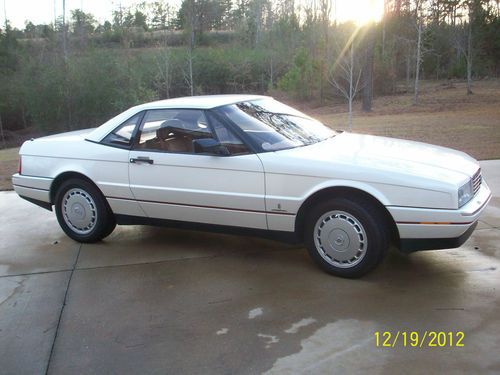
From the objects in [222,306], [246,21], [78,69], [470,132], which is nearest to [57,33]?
[78,69]

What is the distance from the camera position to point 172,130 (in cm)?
478

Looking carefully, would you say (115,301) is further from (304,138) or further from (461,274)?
(461,274)

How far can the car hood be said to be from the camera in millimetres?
3812

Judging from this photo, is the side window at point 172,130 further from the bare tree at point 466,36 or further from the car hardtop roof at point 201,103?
the bare tree at point 466,36

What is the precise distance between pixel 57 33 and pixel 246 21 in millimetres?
19412

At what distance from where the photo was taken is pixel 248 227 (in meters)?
4.43

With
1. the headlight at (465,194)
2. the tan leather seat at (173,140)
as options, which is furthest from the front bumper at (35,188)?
the headlight at (465,194)

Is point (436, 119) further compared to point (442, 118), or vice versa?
point (442, 118)

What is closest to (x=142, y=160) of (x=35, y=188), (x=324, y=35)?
(x=35, y=188)

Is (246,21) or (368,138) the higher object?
(246,21)

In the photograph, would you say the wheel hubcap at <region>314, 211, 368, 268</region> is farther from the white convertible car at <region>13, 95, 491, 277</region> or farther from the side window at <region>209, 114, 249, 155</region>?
the side window at <region>209, 114, 249, 155</region>

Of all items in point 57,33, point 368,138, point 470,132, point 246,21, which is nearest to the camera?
point 368,138

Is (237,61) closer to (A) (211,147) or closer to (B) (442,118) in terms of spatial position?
(B) (442,118)

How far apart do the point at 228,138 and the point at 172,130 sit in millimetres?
630
